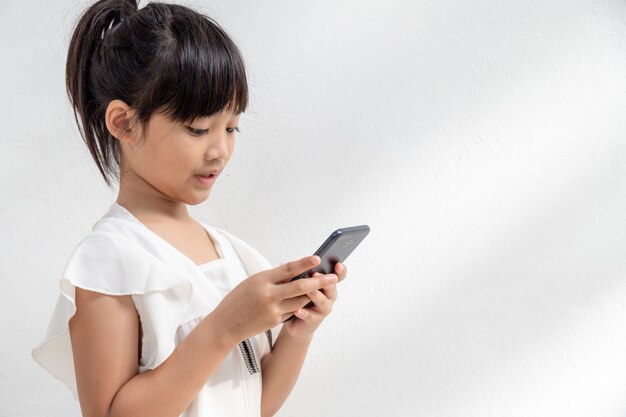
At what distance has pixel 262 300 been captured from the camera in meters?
0.69

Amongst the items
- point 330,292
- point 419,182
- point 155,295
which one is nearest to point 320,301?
point 330,292

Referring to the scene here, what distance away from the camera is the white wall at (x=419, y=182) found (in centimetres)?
108

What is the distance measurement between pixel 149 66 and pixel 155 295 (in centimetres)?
23

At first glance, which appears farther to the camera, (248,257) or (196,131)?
(248,257)

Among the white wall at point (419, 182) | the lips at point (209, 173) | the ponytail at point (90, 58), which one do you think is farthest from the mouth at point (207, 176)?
the white wall at point (419, 182)

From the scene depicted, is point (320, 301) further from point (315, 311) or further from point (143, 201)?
point (143, 201)

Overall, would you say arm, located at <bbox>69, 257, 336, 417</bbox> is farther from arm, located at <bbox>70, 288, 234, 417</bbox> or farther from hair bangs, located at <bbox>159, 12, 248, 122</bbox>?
hair bangs, located at <bbox>159, 12, 248, 122</bbox>

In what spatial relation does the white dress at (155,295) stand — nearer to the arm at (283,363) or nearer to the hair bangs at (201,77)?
the arm at (283,363)

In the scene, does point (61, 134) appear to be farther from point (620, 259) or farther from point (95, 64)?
point (620, 259)

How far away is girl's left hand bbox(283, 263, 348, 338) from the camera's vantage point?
2.37ft

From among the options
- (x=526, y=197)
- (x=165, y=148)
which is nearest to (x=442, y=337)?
(x=526, y=197)

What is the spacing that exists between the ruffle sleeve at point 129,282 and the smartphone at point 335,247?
13 centimetres

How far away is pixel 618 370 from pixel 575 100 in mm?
403

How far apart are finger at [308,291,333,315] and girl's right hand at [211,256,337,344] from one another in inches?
0.6
